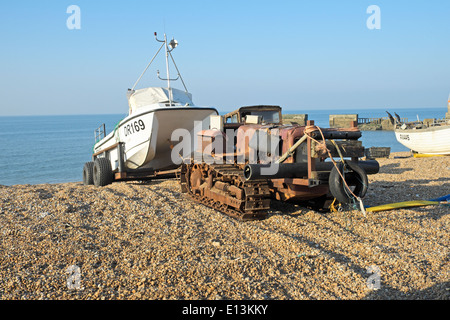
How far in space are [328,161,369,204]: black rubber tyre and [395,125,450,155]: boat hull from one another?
15978mm

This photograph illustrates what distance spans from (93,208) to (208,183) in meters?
2.52

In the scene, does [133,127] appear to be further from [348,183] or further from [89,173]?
[348,183]

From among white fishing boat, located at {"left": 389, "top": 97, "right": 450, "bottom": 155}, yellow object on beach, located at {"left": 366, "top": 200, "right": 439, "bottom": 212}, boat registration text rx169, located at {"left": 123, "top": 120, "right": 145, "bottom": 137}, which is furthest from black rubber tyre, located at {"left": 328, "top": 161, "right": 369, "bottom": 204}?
white fishing boat, located at {"left": 389, "top": 97, "right": 450, "bottom": 155}

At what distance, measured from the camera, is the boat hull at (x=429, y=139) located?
67.8ft

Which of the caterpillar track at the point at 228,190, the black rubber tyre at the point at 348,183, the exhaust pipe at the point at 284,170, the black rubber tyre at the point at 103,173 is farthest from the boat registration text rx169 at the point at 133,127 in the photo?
the black rubber tyre at the point at 348,183

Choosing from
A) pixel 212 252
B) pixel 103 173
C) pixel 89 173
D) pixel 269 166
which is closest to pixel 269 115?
pixel 269 166

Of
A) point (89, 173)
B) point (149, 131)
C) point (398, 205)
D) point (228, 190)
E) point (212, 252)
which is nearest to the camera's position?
point (212, 252)

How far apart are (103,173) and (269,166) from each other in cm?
713

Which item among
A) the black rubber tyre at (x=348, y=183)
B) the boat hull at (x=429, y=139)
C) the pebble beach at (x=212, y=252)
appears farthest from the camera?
the boat hull at (x=429, y=139)

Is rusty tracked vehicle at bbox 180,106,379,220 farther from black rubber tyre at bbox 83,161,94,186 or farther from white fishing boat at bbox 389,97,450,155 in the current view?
white fishing boat at bbox 389,97,450,155

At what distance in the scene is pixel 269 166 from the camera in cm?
734

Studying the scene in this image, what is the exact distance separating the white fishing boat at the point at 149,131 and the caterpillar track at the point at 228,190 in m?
1.43

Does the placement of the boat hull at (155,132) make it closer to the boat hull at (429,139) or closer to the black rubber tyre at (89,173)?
the black rubber tyre at (89,173)
